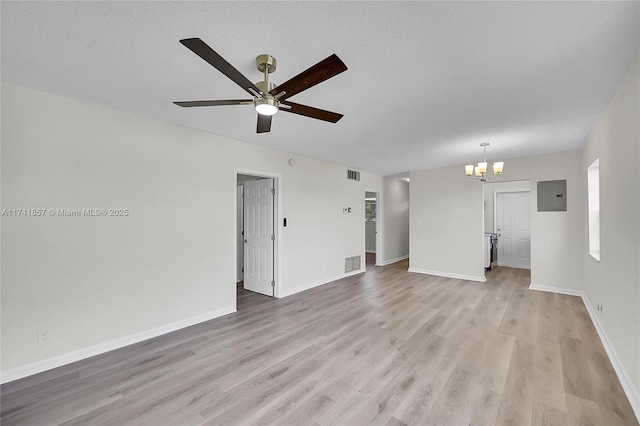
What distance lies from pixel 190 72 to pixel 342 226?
4454 millimetres

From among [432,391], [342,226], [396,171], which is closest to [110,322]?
[432,391]

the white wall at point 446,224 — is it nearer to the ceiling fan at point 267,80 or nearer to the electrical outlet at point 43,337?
the ceiling fan at point 267,80

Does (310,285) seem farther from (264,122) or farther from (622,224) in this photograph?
(622,224)

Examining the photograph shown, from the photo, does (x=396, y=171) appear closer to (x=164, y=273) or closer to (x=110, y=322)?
(x=164, y=273)

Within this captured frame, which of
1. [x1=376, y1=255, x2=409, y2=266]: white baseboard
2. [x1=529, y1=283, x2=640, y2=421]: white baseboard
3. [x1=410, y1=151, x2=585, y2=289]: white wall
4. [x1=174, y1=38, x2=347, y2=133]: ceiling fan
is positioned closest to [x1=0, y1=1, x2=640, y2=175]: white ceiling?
[x1=174, y1=38, x2=347, y2=133]: ceiling fan

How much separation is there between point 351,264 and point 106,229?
15.4 ft

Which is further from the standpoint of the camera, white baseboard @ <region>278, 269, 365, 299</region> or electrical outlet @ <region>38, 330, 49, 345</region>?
white baseboard @ <region>278, 269, 365, 299</region>

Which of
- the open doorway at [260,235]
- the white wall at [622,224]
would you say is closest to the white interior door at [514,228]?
the white wall at [622,224]

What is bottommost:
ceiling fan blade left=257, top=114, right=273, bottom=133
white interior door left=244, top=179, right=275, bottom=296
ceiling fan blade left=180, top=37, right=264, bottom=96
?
white interior door left=244, top=179, right=275, bottom=296

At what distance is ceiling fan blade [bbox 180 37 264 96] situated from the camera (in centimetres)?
134

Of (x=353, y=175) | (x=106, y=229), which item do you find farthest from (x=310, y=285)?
(x=106, y=229)

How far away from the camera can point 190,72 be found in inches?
85.4

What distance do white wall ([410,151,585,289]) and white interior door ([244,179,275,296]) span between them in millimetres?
3780

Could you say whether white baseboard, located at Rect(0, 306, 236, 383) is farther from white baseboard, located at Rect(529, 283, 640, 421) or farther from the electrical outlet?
white baseboard, located at Rect(529, 283, 640, 421)
